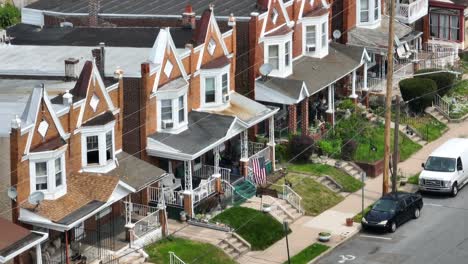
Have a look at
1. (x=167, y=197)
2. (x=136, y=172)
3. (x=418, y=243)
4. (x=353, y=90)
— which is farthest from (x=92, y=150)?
(x=353, y=90)

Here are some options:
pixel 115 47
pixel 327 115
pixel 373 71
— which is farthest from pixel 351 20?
pixel 115 47

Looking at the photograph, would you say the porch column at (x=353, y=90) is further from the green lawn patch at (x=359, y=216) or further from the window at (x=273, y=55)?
the green lawn patch at (x=359, y=216)

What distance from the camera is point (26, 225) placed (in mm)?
55031

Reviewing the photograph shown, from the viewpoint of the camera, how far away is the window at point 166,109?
64006mm

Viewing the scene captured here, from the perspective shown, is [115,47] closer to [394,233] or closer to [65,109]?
[65,109]

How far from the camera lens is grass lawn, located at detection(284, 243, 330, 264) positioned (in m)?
60.0

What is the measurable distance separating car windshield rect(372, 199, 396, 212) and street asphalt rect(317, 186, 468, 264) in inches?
42.1

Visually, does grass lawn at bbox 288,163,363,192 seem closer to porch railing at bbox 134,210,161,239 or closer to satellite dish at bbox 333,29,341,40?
porch railing at bbox 134,210,161,239

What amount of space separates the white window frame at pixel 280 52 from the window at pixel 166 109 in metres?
10.2

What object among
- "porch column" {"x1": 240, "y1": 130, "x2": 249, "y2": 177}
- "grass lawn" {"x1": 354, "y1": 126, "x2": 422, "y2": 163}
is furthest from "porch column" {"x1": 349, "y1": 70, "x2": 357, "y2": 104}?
"porch column" {"x1": 240, "y1": 130, "x2": 249, "y2": 177}

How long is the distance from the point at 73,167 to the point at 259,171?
486 inches

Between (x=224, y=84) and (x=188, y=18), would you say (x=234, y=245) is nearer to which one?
(x=224, y=84)

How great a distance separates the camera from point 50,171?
55969 mm

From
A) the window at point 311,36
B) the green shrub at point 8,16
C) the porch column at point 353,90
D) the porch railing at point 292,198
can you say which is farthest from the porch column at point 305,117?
the green shrub at point 8,16
